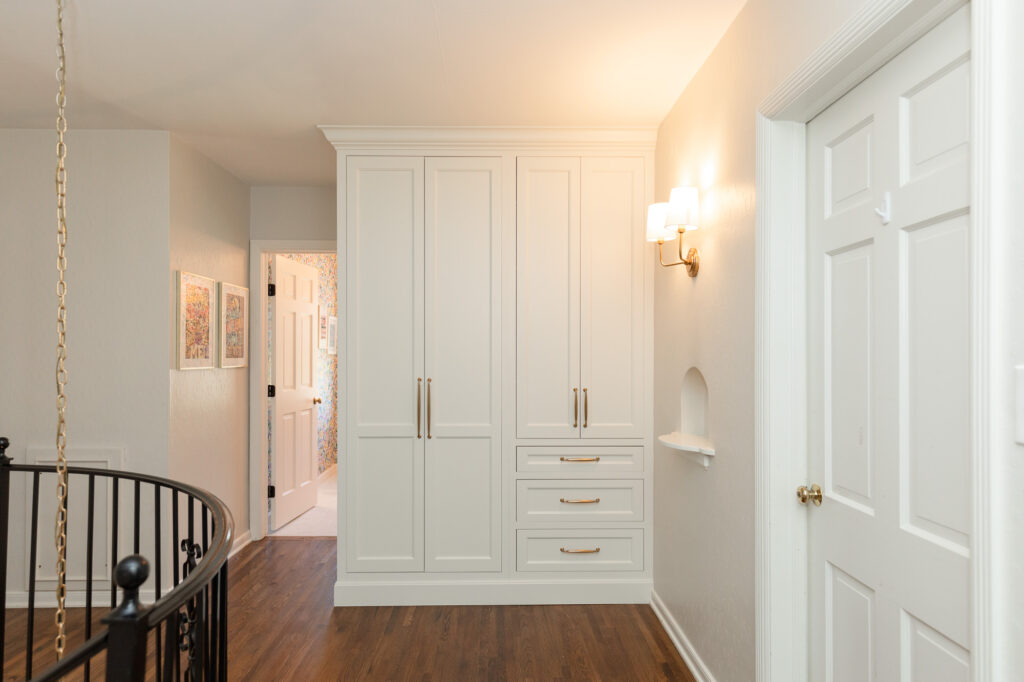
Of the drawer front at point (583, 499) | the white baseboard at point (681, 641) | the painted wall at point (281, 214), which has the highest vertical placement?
the painted wall at point (281, 214)

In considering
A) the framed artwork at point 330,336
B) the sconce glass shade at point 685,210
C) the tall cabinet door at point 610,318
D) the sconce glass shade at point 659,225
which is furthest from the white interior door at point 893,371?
the framed artwork at point 330,336

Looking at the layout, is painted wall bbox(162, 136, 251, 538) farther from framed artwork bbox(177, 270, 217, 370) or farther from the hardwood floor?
the hardwood floor

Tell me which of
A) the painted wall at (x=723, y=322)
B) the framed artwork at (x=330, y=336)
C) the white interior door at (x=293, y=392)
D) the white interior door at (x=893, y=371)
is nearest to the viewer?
the white interior door at (x=893, y=371)

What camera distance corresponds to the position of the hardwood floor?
277 cm

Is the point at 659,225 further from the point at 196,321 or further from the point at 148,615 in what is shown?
the point at 196,321

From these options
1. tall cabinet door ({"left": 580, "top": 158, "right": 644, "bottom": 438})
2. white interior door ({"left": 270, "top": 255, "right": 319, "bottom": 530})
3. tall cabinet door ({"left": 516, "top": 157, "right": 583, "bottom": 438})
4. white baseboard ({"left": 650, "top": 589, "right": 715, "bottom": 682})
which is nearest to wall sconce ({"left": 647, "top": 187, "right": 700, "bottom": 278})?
tall cabinet door ({"left": 580, "top": 158, "right": 644, "bottom": 438})

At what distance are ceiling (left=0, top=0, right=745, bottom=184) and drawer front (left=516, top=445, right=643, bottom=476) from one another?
5.91 feet

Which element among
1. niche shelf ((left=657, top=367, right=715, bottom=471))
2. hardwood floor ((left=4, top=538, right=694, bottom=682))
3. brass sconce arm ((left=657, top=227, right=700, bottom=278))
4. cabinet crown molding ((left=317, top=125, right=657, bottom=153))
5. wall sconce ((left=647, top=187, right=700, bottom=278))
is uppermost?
cabinet crown molding ((left=317, top=125, right=657, bottom=153))

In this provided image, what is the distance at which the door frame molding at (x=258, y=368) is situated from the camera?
4699mm

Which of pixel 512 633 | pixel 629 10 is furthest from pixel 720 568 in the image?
pixel 629 10

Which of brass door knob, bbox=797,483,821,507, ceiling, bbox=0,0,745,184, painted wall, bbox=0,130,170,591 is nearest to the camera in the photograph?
brass door knob, bbox=797,483,821,507

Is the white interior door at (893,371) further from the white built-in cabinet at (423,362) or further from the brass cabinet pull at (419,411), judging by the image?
the brass cabinet pull at (419,411)

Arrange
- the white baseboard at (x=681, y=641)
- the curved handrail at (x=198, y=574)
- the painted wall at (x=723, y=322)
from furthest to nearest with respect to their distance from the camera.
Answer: the white baseboard at (x=681, y=641) → the painted wall at (x=723, y=322) → the curved handrail at (x=198, y=574)

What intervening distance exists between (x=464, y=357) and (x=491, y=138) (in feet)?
4.06
